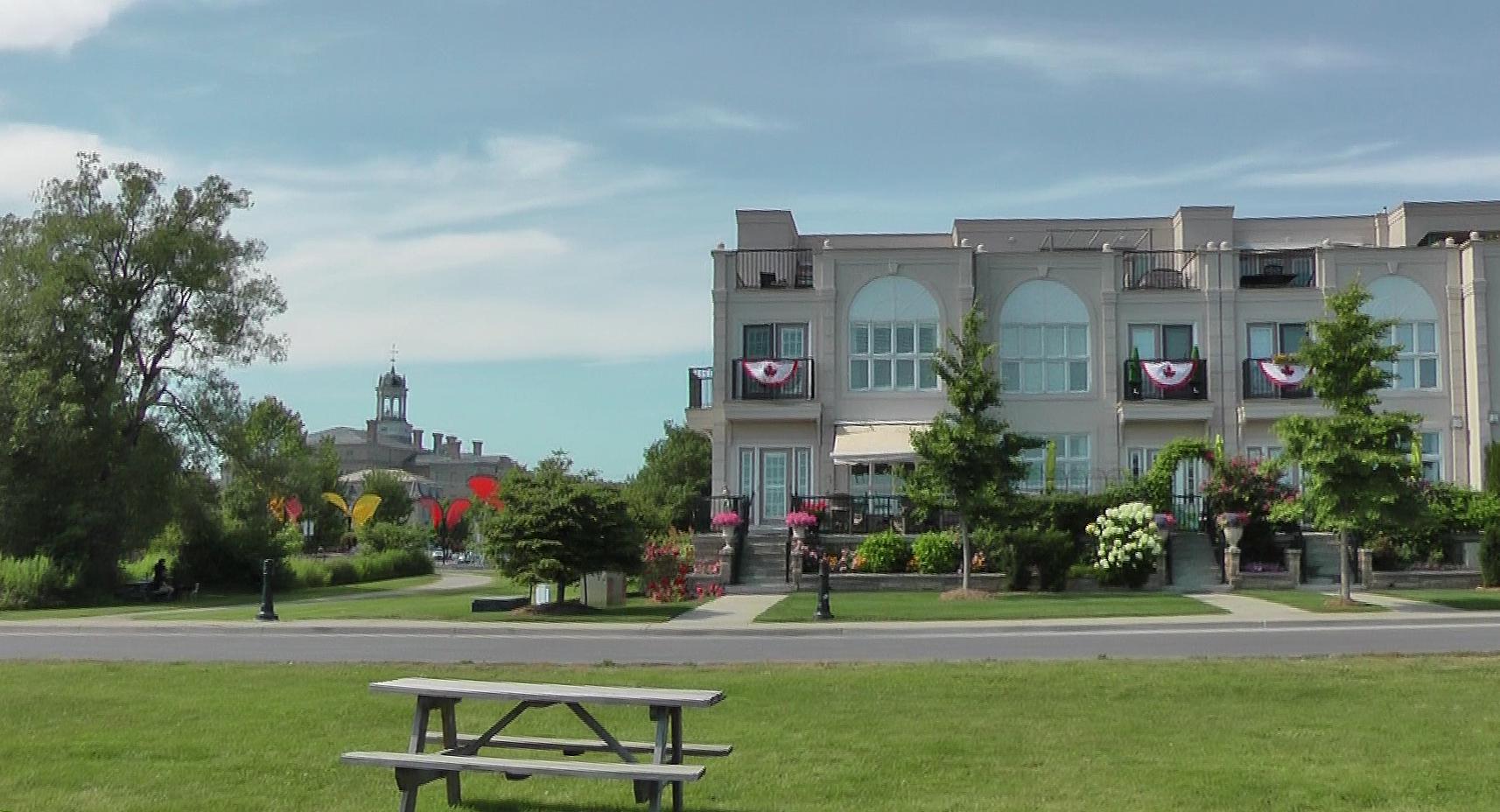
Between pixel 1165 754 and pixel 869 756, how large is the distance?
1824mm

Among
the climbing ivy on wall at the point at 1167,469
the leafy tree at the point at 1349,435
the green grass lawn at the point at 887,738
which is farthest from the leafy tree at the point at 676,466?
the green grass lawn at the point at 887,738

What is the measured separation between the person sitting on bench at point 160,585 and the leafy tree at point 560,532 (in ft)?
55.4

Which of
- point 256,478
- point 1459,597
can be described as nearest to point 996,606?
point 1459,597

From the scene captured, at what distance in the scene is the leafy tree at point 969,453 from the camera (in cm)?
2772

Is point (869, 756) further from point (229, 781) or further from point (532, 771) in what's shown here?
point (229, 781)

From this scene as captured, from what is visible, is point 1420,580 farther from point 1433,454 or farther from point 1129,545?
point 1433,454

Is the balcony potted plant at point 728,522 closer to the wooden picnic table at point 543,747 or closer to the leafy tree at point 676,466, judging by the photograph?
the wooden picnic table at point 543,747

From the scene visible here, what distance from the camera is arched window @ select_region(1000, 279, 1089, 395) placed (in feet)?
127

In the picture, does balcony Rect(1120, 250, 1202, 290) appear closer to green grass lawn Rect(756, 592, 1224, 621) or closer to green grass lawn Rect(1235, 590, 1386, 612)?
green grass lawn Rect(1235, 590, 1386, 612)

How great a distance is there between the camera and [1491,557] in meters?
28.4

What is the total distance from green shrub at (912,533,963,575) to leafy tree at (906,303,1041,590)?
2247 mm

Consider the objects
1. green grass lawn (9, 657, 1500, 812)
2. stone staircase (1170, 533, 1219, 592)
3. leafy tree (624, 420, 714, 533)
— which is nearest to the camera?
green grass lawn (9, 657, 1500, 812)

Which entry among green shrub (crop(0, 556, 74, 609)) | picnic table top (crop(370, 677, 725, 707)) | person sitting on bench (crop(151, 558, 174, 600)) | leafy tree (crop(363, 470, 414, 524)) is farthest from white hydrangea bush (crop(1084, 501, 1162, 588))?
leafy tree (crop(363, 470, 414, 524))

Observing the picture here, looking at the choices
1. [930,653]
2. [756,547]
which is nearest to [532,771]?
[930,653]
